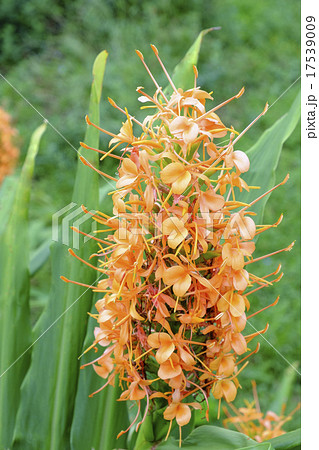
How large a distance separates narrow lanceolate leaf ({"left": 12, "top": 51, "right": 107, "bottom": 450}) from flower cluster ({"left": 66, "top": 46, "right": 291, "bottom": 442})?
215 millimetres

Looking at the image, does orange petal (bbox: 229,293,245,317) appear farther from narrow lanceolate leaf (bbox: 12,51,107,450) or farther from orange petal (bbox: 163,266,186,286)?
narrow lanceolate leaf (bbox: 12,51,107,450)

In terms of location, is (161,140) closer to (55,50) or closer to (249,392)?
(249,392)

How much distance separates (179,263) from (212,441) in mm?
286

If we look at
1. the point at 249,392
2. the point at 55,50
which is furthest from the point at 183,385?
the point at 55,50

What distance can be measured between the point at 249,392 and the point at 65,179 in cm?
145

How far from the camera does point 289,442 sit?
792 mm

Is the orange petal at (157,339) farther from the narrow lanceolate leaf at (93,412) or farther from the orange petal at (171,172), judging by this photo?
the narrow lanceolate leaf at (93,412)

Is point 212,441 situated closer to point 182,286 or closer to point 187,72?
point 182,286

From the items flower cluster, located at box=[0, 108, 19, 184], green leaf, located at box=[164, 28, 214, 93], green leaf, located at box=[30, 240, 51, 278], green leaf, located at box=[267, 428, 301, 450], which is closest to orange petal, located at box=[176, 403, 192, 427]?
green leaf, located at box=[267, 428, 301, 450]

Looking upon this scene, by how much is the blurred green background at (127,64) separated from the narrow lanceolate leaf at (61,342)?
4.95 feet

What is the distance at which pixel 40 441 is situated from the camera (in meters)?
0.90

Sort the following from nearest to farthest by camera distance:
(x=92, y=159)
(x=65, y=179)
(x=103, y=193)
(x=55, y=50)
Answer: (x=92, y=159), (x=103, y=193), (x=65, y=179), (x=55, y=50)

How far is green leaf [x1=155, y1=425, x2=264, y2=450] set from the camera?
0.71m

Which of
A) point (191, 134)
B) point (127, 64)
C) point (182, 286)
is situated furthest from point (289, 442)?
point (127, 64)
